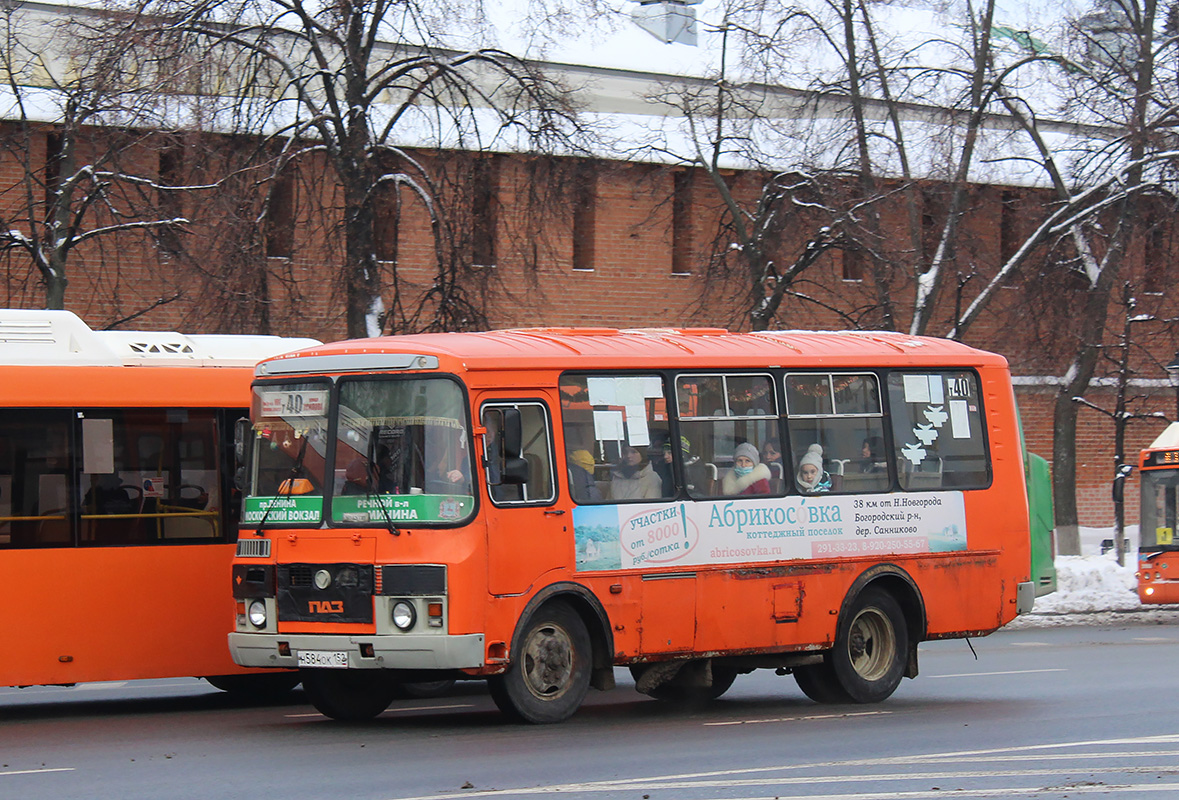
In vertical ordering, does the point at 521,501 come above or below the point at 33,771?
above

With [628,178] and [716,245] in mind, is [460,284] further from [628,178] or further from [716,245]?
[628,178]

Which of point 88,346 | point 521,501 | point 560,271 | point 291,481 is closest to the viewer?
point 521,501

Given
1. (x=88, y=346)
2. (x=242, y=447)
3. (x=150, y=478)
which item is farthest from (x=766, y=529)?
(x=88, y=346)

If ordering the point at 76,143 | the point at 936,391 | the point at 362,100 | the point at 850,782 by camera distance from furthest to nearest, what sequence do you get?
the point at 76,143 → the point at 362,100 → the point at 936,391 → the point at 850,782

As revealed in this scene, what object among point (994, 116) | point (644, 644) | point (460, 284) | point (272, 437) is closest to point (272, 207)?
point (460, 284)

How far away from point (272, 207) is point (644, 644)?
9.21m

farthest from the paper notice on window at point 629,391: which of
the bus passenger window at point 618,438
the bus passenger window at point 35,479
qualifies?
the bus passenger window at point 35,479

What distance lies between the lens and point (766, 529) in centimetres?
1283

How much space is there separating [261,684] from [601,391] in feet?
14.3

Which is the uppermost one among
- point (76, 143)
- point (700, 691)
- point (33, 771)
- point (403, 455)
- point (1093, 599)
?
point (76, 143)

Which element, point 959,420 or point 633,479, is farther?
point 959,420

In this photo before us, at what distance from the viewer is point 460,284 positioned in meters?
20.2

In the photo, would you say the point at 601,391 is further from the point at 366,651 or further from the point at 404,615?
the point at 366,651

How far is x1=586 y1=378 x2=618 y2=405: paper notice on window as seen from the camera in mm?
12117
